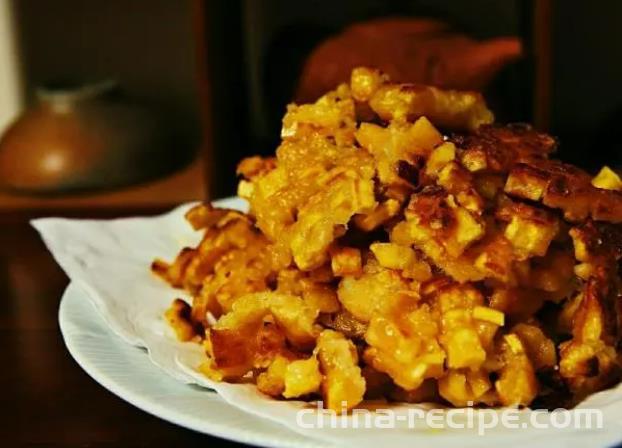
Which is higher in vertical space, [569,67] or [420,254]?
[420,254]

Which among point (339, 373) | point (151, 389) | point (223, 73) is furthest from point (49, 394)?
point (223, 73)

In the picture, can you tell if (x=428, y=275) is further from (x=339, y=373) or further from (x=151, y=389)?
(x=151, y=389)

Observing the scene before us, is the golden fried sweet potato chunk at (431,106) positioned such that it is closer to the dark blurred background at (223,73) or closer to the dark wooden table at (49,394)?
the dark wooden table at (49,394)

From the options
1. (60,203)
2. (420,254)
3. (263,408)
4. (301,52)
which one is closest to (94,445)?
(263,408)

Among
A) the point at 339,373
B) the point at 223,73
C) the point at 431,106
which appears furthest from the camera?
the point at 223,73

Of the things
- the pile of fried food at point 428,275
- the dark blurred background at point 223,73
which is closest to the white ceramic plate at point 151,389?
the pile of fried food at point 428,275

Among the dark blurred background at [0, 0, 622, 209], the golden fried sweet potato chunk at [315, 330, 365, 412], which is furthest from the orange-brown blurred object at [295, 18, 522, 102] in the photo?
the golden fried sweet potato chunk at [315, 330, 365, 412]

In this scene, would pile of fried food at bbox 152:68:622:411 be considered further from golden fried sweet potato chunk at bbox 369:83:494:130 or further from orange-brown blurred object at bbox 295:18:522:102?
orange-brown blurred object at bbox 295:18:522:102

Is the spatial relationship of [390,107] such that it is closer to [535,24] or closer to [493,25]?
[535,24]
